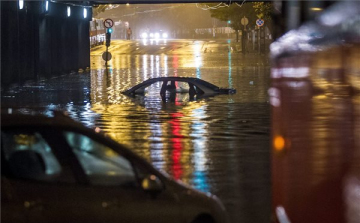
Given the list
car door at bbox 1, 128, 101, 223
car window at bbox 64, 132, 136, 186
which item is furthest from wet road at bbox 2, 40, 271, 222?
car door at bbox 1, 128, 101, 223

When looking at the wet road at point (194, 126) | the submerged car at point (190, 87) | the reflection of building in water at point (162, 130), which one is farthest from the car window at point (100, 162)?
the submerged car at point (190, 87)

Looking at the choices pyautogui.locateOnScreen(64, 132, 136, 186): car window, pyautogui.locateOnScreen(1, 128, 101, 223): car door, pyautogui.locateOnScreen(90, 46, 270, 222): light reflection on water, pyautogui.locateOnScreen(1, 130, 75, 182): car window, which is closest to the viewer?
pyautogui.locateOnScreen(1, 128, 101, 223): car door

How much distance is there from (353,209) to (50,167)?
2046 mm

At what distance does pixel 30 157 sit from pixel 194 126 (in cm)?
1397

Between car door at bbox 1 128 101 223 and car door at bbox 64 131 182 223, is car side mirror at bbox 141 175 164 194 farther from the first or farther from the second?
car door at bbox 1 128 101 223

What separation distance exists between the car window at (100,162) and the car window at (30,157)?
0.66ft

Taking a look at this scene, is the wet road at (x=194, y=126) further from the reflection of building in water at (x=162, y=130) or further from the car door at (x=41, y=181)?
the car door at (x=41, y=181)

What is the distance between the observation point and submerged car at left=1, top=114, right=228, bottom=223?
5.18 m

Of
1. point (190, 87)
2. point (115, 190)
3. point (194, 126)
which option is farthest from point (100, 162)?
point (190, 87)

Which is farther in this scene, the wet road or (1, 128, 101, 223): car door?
the wet road

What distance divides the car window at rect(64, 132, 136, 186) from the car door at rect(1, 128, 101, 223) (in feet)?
0.44

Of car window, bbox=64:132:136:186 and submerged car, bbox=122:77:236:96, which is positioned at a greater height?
car window, bbox=64:132:136:186

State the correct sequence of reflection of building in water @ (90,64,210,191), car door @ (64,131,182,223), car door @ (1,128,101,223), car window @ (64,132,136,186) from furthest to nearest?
1. reflection of building in water @ (90,64,210,191)
2. car window @ (64,132,136,186)
3. car door @ (64,131,182,223)
4. car door @ (1,128,101,223)

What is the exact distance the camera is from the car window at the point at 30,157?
209 inches
